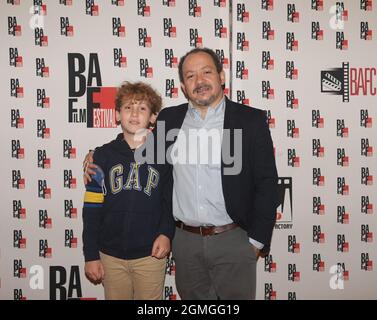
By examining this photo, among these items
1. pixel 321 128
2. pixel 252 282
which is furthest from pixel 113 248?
pixel 321 128

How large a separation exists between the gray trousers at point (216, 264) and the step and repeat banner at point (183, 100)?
559mm

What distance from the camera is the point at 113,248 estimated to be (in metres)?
1.75

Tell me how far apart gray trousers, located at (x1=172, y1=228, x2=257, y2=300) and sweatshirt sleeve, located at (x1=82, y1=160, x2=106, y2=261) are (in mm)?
382

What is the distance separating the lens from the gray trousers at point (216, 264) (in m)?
1.72

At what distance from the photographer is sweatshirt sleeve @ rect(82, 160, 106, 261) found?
175cm

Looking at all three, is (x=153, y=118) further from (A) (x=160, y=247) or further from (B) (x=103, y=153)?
(A) (x=160, y=247)

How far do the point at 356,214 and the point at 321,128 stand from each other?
0.58m

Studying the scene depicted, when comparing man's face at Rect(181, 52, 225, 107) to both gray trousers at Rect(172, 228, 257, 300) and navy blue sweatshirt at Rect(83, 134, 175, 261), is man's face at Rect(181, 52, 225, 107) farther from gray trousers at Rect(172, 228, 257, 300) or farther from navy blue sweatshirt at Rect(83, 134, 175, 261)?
gray trousers at Rect(172, 228, 257, 300)

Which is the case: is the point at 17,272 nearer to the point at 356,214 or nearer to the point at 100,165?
the point at 100,165

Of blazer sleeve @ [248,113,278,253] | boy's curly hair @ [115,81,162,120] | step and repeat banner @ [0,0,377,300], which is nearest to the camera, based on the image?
blazer sleeve @ [248,113,278,253]

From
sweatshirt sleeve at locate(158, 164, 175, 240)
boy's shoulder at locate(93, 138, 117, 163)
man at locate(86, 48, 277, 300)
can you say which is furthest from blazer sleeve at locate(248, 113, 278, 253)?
boy's shoulder at locate(93, 138, 117, 163)

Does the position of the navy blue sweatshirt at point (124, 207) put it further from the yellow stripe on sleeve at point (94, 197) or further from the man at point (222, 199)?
the man at point (222, 199)

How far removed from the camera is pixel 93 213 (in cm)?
176

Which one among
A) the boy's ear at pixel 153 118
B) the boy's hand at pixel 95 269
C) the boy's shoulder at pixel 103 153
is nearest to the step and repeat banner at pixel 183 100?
the boy's ear at pixel 153 118
